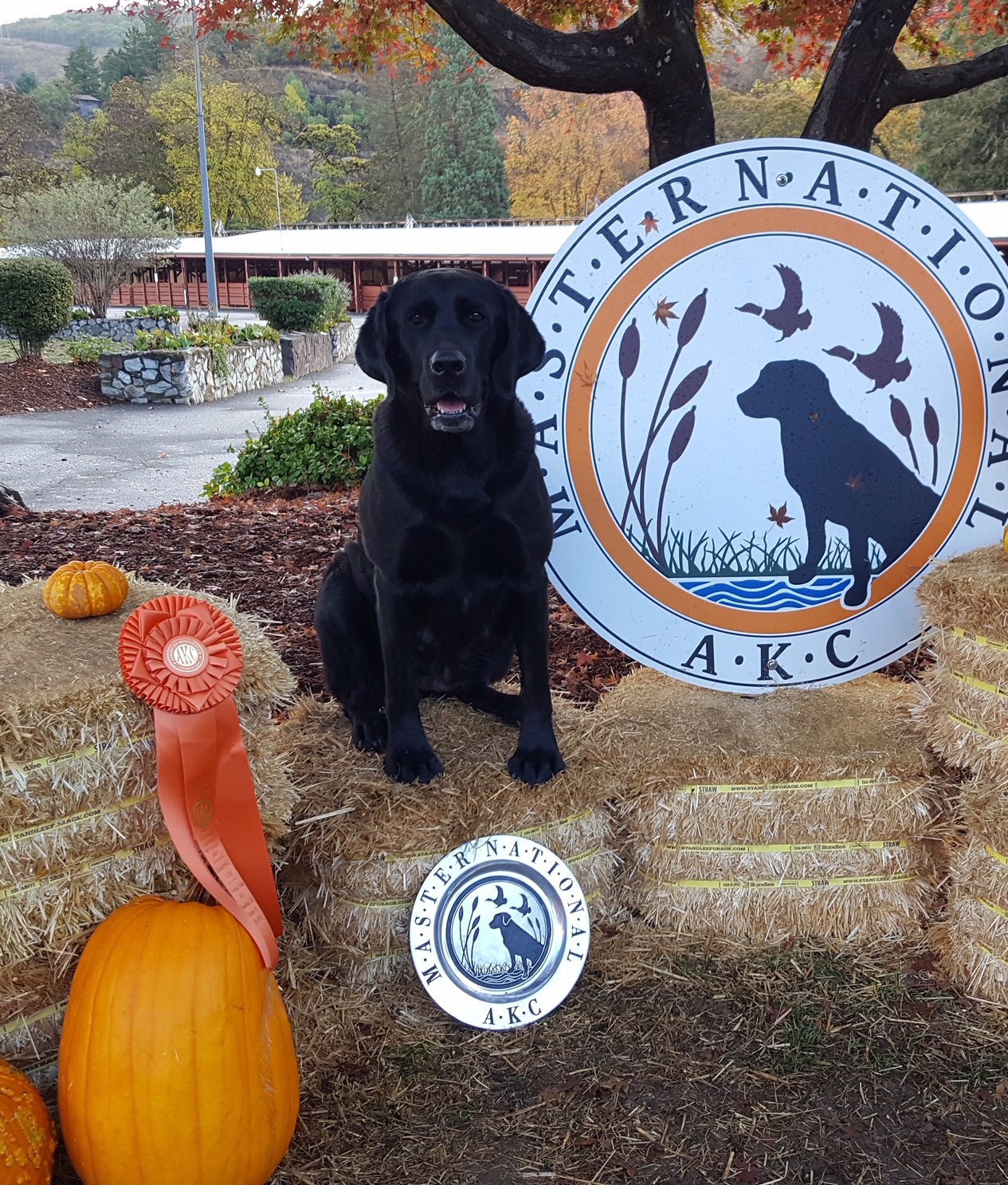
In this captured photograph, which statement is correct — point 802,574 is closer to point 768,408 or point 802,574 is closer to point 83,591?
point 768,408

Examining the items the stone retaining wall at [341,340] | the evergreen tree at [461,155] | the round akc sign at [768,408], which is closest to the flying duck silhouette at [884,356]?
the round akc sign at [768,408]

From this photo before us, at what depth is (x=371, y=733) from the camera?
121 inches

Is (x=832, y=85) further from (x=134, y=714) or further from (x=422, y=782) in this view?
(x=134, y=714)

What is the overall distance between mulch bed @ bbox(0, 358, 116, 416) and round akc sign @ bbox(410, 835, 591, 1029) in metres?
19.1

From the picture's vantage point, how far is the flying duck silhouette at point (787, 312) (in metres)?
3.29

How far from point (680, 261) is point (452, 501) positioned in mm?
1196

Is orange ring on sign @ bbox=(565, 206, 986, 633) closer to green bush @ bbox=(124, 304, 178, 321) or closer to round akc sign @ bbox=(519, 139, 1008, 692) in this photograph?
round akc sign @ bbox=(519, 139, 1008, 692)

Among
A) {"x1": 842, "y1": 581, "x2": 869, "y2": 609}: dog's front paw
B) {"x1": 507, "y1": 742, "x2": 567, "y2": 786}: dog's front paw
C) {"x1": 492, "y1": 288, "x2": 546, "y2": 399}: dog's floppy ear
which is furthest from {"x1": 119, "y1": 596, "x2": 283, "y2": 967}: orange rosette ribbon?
{"x1": 842, "y1": 581, "x2": 869, "y2": 609}: dog's front paw

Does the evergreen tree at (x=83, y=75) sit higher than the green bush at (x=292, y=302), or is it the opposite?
the evergreen tree at (x=83, y=75)

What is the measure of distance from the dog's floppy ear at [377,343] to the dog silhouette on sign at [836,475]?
1.22 m

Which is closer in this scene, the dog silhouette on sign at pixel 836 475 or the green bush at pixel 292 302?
the dog silhouette on sign at pixel 836 475

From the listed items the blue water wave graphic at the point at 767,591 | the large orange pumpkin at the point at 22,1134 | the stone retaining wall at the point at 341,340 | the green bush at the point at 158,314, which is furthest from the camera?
the stone retaining wall at the point at 341,340

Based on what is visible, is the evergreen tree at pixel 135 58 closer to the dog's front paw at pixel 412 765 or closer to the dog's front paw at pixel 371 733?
the dog's front paw at pixel 371 733

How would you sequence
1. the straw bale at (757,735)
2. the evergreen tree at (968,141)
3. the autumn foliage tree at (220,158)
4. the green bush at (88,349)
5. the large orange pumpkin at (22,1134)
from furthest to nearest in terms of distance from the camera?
the autumn foliage tree at (220,158) → the evergreen tree at (968,141) → the green bush at (88,349) → the straw bale at (757,735) → the large orange pumpkin at (22,1134)
